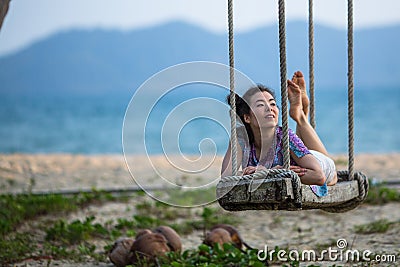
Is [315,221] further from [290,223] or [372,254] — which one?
[372,254]

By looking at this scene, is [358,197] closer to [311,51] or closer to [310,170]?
[310,170]

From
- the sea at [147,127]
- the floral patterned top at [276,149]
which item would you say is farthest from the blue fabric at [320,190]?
the sea at [147,127]

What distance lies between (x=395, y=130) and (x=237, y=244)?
24353 mm

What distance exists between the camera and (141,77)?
51188 mm

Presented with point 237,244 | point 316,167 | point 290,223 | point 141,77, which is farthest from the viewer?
point 141,77

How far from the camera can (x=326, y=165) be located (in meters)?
3.41

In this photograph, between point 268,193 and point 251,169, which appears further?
point 251,169

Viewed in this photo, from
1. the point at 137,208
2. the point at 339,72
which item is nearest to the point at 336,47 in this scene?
the point at 339,72

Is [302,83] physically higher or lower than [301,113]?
higher

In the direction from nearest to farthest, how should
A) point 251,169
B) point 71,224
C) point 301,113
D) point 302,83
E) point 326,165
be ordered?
point 251,169, point 326,165, point 301,113, point 302,83, point 71,224

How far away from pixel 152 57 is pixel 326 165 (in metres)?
44.5

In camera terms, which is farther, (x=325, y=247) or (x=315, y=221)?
(x=315, y=221)

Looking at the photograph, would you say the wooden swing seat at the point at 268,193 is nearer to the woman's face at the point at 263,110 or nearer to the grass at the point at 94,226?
the woman's face at the point at 263,110

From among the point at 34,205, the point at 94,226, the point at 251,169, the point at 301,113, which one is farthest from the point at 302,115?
the point at 34,205
